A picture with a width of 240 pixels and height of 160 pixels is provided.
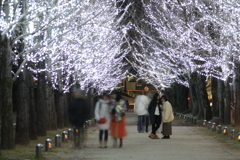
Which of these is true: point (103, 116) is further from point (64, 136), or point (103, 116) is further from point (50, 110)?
point (50, 110)

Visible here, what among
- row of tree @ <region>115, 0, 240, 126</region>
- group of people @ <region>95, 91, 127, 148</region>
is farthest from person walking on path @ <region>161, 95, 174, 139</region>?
group of people @ <region>95, 91, 127, 148</region>

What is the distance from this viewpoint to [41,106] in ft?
73.2

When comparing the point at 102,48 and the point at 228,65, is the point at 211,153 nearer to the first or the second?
the point at 228,65

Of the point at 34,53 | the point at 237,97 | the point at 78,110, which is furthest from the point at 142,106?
the point at 78,110

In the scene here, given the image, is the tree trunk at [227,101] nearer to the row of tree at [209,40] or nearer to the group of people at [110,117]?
the row of tree at [209,40]

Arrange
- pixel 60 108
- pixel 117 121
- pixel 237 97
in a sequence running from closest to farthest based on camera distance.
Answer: pixel 117 121, pixel 237 97, pixel 60 108

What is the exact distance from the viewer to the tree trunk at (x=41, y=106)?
2178 cm

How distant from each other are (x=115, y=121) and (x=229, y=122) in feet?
46.0

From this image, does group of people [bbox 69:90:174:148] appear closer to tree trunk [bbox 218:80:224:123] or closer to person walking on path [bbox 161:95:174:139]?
person walking on path [bbox 161:95:174:139]

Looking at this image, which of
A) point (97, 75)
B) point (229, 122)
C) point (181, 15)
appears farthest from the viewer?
point (97, 75)

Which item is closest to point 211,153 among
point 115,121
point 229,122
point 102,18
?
point 115,121

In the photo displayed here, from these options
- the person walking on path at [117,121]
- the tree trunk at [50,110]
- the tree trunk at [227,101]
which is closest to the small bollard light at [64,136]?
the person walking on path at [117,121]

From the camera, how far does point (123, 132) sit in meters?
16.1

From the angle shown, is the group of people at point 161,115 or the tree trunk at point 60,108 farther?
the tree trunk at point 60,108
